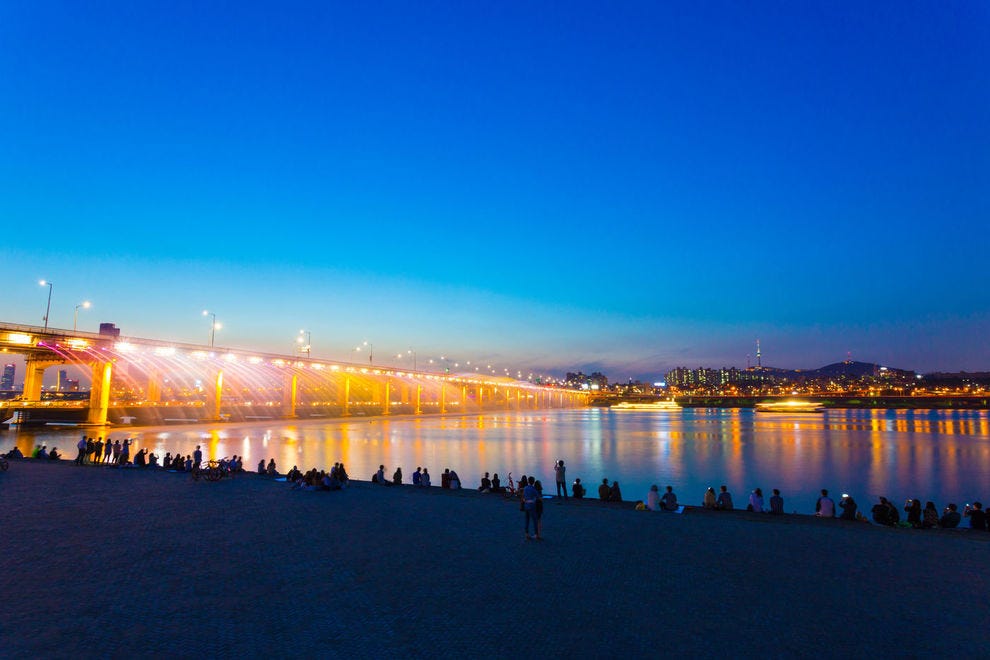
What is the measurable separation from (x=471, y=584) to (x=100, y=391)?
67885 millimetres

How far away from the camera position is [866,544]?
37.5 ft

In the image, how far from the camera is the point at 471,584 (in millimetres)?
8562

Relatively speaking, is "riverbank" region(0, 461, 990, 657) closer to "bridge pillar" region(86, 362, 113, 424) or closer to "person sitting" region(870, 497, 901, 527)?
"person sitting" region(870, 497, 901, 527)

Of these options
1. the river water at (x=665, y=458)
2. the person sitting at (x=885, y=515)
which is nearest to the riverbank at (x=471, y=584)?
the person sitting at (x=885, y=515)

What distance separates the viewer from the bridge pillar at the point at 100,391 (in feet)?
198

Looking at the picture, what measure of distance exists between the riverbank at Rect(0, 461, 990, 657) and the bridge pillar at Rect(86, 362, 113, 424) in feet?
181

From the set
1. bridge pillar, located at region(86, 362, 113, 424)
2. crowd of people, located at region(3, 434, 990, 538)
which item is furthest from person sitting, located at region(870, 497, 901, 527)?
bridge pillar, located at region(86, 362, 113, 424)

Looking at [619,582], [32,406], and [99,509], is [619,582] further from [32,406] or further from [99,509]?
[32,406]

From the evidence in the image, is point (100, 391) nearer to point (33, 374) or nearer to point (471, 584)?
point (33, 374)

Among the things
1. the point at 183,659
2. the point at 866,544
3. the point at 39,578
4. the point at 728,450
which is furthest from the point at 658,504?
the point at 728,450

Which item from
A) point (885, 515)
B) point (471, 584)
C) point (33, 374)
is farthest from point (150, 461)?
point (33, 374)

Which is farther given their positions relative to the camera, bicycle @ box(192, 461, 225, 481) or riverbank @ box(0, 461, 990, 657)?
bicycle @ box(192, 461, 225, 481)

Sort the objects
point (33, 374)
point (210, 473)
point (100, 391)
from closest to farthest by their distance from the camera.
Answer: point (210, 473)
point (100, 391)
point (33, 374)

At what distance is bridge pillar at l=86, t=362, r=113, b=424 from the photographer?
198ft
